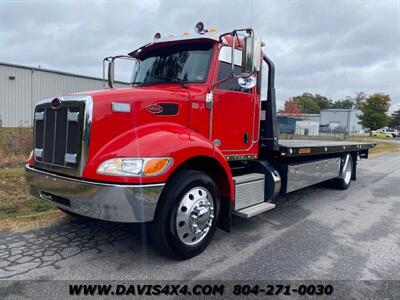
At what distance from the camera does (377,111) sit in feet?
167

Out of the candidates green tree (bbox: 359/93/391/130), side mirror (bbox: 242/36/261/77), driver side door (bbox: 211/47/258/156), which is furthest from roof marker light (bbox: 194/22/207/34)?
green tree (bbox: 359/93/391/130)

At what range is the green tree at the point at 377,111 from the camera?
50.3 meters

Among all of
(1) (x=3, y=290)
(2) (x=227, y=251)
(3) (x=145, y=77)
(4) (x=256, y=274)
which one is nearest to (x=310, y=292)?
(4) (x=256, y=274)

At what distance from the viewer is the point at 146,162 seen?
332 cm

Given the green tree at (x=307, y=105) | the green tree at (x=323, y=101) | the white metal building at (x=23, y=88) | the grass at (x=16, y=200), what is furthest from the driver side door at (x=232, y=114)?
the green tree at (x=323, y=101)

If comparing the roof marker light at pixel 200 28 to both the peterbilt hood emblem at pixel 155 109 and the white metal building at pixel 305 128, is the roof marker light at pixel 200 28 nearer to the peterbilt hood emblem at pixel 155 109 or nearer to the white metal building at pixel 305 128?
the peterbilt hood emblem at pixel 155 109

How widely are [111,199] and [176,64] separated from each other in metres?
2.14

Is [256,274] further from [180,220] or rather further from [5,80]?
[5,80]

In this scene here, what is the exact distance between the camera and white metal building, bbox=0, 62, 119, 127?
2361 cm

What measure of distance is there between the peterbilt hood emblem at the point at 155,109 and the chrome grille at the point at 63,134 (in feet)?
2.05

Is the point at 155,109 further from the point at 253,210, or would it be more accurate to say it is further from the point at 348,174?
the point at 348,174

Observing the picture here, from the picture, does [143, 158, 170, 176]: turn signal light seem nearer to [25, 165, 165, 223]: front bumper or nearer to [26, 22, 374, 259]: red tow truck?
[26, 22, 374, 259]: red tow truck

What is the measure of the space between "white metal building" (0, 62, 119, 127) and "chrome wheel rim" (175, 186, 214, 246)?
21.6 metres

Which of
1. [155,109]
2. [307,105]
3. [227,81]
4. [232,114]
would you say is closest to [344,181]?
[232,114]
